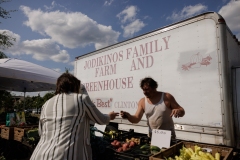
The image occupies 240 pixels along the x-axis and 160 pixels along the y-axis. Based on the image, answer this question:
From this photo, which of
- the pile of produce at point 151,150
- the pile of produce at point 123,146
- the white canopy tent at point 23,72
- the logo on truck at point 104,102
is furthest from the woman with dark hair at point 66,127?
the white canopy tent at point 23,72

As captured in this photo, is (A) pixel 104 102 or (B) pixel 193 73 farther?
(A) pixel 104 102

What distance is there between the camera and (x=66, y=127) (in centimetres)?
187

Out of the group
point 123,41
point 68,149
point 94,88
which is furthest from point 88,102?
point 94,88

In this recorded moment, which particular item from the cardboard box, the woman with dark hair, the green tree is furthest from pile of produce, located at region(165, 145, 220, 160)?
the green tree

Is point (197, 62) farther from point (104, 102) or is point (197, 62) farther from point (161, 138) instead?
point (104, 102)

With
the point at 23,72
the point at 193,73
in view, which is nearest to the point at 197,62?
the point at 193,73

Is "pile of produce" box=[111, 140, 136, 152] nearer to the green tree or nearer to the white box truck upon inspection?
the white box truck

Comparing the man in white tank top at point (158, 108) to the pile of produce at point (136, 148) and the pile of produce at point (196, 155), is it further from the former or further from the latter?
the pile of produce at point (196, 155)

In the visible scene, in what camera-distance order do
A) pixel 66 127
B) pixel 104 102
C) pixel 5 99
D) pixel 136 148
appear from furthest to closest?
1. pixel 5 99
2. pixel 104 102
3. pixel 136 148
4. pixel 66 127

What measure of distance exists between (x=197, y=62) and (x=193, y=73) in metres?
0.23

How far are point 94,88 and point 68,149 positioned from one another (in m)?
4.25

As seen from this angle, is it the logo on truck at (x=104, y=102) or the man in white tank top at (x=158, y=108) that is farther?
the logo on truck at (x=104, y=102)

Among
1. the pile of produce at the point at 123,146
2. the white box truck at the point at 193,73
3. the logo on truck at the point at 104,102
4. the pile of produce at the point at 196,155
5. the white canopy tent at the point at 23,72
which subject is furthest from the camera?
the logo on truck at the point at 104,102

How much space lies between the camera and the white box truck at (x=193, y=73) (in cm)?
321
